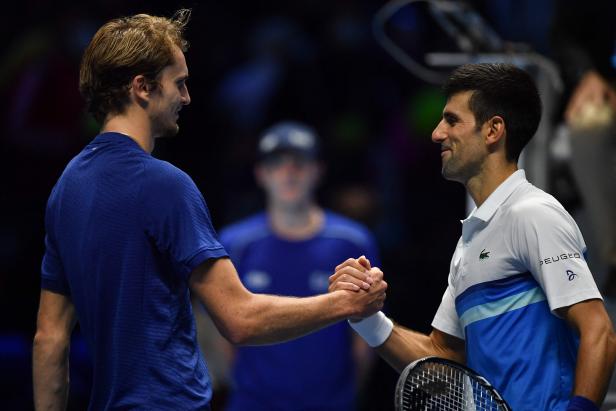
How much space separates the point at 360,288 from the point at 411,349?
292 millimetres

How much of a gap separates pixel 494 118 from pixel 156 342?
1.26 meters

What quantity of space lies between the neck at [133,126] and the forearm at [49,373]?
714mm

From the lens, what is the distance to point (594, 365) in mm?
3566

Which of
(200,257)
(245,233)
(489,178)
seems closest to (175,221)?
(200,257)

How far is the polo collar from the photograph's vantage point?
3.93m

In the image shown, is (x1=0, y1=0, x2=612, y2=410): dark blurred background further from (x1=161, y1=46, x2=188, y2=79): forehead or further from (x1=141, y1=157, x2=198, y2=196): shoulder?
(x1=141, y1=157, x2=198, y2=196): shoulder

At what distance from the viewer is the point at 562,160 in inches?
223

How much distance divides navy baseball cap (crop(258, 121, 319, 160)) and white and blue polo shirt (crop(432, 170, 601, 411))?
360cm

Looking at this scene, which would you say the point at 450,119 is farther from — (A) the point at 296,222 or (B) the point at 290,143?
(B) the point at 290,143

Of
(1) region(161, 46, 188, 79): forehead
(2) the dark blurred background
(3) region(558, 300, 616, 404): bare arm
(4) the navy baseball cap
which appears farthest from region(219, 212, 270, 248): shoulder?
(3) region(558, 300, 616, 404): bare arm

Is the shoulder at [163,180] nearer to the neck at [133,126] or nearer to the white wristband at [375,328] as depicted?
the neck at [133,126]

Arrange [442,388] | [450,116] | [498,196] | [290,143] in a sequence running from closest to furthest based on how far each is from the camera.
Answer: [442,388] → [498,196] → [450,116] → [290,143]

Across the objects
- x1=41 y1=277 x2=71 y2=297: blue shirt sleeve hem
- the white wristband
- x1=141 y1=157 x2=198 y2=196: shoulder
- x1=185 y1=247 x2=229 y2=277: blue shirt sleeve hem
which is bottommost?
the white wristband

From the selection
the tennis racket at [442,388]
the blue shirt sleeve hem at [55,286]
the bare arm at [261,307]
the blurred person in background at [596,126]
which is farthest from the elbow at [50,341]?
the blurred person in background at [596,126]
